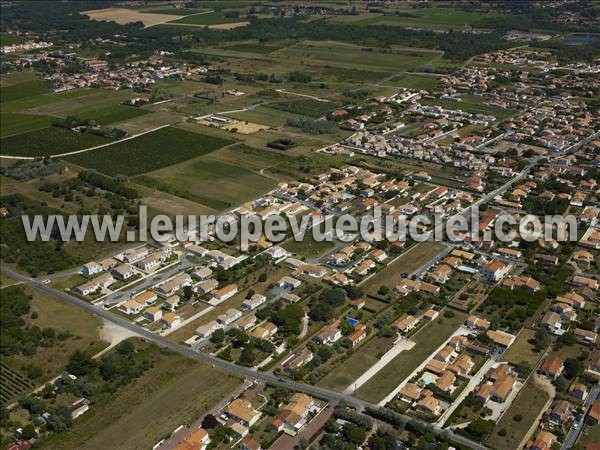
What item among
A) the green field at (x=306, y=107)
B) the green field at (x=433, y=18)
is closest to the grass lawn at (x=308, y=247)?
the green field at (x=306, y=107)

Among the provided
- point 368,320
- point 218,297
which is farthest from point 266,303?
point 368,320

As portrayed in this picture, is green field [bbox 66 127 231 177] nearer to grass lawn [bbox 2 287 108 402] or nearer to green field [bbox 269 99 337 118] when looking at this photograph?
green field [bbox 269 99 337 118]

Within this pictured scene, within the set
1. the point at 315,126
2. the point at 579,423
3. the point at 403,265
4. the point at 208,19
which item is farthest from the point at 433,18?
the point at 579,423

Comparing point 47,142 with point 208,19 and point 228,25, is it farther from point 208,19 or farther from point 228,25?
point 208,19

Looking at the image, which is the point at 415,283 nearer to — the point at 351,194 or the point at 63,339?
the point at 351,194

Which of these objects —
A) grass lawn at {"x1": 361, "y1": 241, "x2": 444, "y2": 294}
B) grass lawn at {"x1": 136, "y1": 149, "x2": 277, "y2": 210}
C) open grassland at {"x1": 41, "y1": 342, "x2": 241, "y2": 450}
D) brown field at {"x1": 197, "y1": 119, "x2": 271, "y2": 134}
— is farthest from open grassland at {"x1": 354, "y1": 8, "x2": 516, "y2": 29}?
open grassland at {"x1": 41, "y1": 342, "x2": 241, "y2": 450}

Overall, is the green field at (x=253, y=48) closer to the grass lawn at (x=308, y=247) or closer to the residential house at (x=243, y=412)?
the grass lawn at (x=308, y=247)

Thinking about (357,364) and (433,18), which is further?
(433,18)
